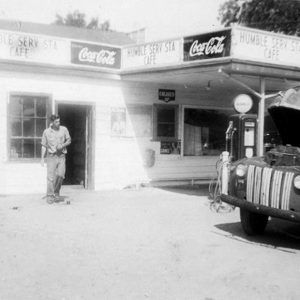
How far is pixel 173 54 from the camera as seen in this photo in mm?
11328

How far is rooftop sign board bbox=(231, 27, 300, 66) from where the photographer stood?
9977 mm

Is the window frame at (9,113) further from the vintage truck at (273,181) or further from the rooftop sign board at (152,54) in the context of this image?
the vintage truck at (273,181)

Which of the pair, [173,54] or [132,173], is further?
[132,173]

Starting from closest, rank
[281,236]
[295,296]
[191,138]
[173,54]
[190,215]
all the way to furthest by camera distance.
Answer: [295,296] < [281,236] < [190,215] < [173,54] < [191,138]

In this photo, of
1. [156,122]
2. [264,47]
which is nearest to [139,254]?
[264,47]

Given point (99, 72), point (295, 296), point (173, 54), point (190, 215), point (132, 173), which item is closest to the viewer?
point (295, 296)

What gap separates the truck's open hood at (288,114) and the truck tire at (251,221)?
1468 millimetres

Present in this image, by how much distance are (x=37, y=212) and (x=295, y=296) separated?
5839 millimetres

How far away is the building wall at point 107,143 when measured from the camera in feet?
38.3

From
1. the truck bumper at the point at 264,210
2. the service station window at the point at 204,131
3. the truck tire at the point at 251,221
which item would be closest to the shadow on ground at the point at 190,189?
the service station window at the point at 204,131

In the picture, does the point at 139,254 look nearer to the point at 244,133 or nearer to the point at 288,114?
the point at 288,114

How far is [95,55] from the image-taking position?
41.4 ft

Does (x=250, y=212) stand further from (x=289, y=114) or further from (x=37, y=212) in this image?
(x=37, y=212)

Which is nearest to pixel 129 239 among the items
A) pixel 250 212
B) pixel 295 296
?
pixel 250 212
